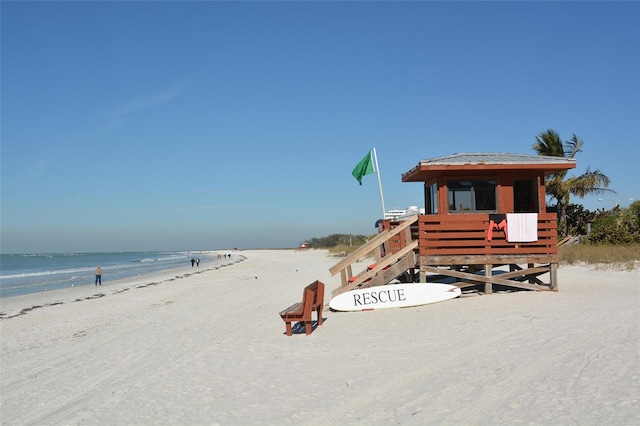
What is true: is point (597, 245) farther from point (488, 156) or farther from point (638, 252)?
point (488, 156)

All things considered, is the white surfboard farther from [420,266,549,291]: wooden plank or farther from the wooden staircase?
[420,266,549,291]: wooden plank

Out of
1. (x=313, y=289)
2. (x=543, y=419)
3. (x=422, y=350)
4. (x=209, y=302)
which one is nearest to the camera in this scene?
(x=543, y=419)

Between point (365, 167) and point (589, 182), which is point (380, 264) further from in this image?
point (589, 182)

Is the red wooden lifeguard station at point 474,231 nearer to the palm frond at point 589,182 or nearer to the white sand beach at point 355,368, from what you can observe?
the white sand beach at point 355,368

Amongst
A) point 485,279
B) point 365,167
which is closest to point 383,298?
point 485,279

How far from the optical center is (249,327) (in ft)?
37.7

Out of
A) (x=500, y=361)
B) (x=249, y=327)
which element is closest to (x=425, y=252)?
(x=249, y=327)

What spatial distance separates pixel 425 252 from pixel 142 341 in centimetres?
691

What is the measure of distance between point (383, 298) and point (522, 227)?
4.09 meters

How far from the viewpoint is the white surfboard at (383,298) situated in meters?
12.2

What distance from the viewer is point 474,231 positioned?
43.7 ft

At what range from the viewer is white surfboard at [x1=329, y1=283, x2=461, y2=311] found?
479 inches

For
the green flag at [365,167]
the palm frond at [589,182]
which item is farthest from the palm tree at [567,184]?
the green flag at [365,167]

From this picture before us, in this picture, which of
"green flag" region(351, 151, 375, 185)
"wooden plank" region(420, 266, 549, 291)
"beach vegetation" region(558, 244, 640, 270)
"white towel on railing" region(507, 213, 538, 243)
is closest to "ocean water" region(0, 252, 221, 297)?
"green flag" region(351, 151, 375, 185)
